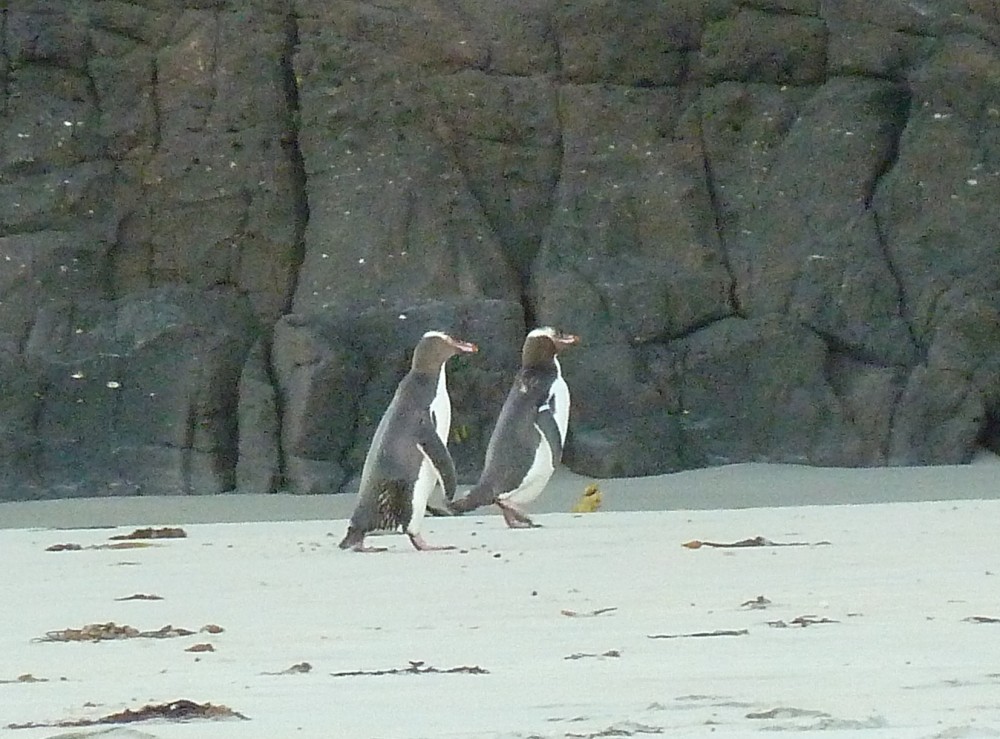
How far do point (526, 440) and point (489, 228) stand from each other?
198 inches

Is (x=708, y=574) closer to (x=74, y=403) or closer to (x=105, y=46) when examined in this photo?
(x=74, y=403)

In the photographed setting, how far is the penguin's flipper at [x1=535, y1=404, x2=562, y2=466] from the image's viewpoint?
1092 centimetres

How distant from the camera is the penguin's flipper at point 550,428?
1092cm

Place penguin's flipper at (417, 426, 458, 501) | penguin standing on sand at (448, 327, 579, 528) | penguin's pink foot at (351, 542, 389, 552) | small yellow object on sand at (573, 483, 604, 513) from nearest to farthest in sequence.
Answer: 1. penguin's pink foot at (351, 542, 389, 552)
2. penguin's flipper at (417, 426, 458, 501)
3. penguin standing on sand at (448, 327, 579, 528)
4. small yellow object on sand at (573, 483, 604, 513)

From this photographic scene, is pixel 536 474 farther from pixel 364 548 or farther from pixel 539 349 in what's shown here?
pixel 364 548

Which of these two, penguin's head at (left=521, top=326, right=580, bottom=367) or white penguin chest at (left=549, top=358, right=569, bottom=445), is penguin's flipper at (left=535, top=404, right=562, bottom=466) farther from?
penguin's head at (left=521, top=326, right=580, bottom=367)

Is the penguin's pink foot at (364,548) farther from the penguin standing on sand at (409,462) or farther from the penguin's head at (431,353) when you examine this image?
the penguin's head at (431,353)

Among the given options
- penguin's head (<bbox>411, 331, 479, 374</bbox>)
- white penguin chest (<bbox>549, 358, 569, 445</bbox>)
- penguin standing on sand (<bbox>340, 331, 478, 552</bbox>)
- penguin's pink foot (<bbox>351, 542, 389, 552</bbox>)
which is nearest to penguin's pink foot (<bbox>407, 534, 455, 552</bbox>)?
penguin standing on sand (<bbox>340, 331, 478, 552</bbox>)

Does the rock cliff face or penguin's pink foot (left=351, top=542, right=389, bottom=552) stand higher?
the rock cliff face

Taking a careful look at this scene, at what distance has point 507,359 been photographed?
1462cm

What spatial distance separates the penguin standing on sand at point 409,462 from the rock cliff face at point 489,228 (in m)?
4.94

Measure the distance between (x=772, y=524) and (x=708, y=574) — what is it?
2.76 meters

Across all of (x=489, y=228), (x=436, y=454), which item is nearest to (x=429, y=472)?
(x=436, y=454)

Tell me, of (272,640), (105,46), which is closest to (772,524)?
(272,640)
